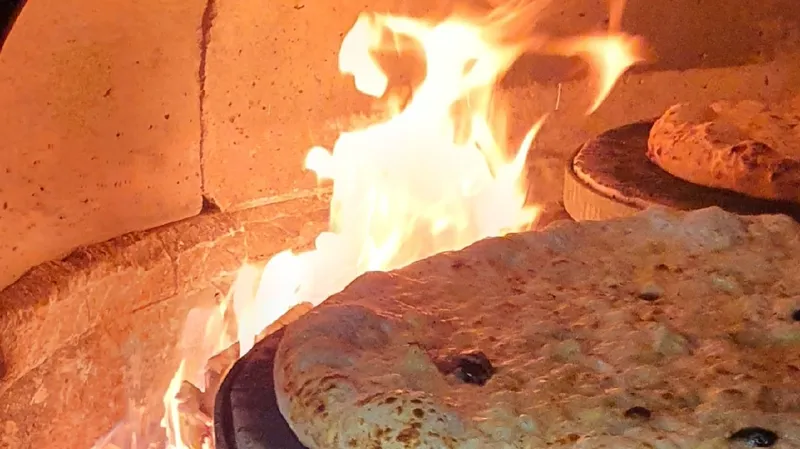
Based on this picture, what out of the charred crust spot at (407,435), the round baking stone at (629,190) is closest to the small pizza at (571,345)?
the charred crust spot at (407,435)

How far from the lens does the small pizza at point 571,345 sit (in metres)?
0.82

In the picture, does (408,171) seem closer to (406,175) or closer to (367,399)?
(406,175)

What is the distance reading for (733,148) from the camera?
151 centimetres

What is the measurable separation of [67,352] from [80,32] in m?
0.50

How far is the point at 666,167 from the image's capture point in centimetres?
161

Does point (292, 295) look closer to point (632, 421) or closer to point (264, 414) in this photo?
point (264, 414)

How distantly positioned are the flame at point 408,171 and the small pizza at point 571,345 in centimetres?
89

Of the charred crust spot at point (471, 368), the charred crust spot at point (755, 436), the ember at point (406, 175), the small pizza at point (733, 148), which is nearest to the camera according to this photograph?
the charred crust spot at point (755, 436)

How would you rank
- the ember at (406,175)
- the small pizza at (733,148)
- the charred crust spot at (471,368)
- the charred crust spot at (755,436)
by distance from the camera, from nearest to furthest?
the charred crust spot at (755,436) → the charred crust spot at (471,368) → the small pizza at (733,148) → the ember at (406,175)

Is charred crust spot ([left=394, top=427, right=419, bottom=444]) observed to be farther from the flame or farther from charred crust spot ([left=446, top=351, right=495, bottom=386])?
the flame

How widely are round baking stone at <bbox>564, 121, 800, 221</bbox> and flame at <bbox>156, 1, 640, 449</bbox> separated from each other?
0.42 m

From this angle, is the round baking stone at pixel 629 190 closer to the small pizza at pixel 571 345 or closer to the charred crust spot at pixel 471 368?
the small pizza at pixel 571 345

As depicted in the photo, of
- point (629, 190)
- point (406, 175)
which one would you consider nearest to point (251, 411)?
point (629, 190)

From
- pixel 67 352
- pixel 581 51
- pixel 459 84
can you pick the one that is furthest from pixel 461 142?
pixel 67 352
